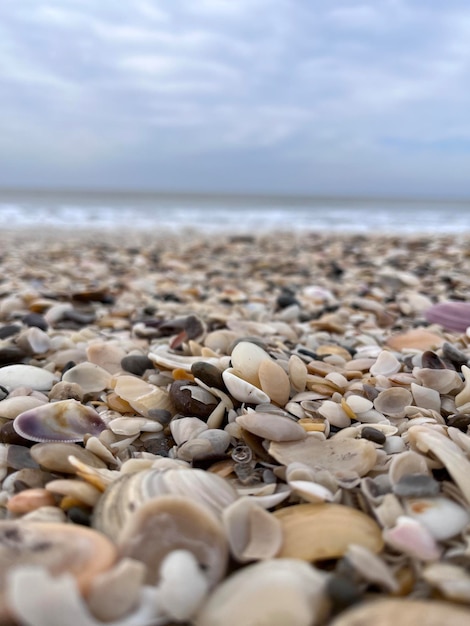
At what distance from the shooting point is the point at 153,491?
0.98 metres

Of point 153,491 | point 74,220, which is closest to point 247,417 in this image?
point 153,491

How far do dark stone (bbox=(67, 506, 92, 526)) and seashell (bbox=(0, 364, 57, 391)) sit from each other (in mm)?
698

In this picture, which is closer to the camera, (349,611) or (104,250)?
(349,611)

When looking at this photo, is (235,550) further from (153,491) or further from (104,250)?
(104,250)

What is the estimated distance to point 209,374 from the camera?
1.49 m

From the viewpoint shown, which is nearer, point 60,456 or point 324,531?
point 324,531

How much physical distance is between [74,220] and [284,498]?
1292 centimetres

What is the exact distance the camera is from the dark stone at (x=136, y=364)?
1775 millimetres

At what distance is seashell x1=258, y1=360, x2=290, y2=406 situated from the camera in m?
1.47

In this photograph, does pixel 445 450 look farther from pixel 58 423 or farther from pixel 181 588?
pixel 58 423

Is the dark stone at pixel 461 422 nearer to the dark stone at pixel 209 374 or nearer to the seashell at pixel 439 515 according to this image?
the seashell at pixel 439 515

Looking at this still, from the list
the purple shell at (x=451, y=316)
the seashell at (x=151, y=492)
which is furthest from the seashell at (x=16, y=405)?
the purple shell at (x=451, y=316)

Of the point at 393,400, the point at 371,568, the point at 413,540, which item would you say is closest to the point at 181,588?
the point at 371,568

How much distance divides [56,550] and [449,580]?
615 mm
